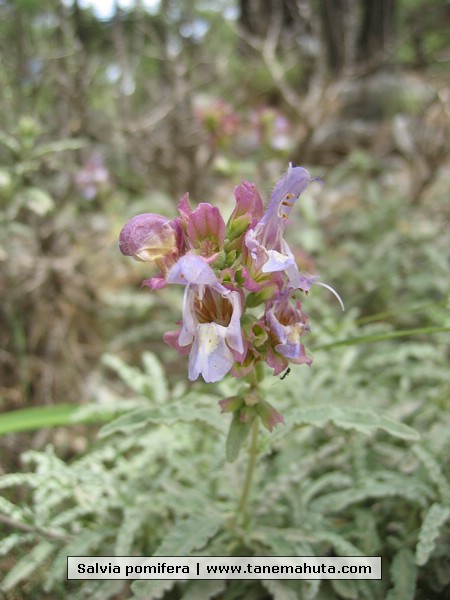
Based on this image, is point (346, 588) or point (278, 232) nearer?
point (278, 232)

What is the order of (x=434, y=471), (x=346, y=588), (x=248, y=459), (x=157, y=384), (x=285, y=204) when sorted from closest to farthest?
1. (x=285, y=204)
2. (x=346, y=588)
3. (x=434, y=471)
4. (x=248, y=459)
5. (x=157, y=384)

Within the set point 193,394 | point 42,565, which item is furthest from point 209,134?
point 42,565

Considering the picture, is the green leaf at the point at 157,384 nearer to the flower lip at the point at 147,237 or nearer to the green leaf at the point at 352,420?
the green leaf at the point at 352,420

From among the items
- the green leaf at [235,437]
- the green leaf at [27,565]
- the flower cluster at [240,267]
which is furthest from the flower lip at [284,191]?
the green leaf at [27,565]

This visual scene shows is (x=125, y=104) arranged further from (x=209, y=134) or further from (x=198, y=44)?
(x=198, y=44)

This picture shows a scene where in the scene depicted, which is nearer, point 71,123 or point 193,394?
point 193,394

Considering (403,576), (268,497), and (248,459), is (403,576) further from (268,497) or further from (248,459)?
(248,459)

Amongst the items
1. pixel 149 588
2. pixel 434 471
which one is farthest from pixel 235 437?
pixel 434 471
